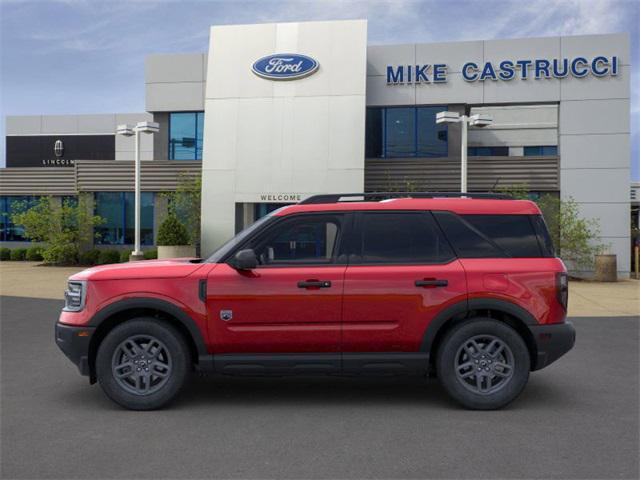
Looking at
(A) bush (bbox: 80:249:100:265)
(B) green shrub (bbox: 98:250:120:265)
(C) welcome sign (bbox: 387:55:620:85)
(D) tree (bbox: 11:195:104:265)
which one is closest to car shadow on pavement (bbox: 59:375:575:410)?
(C) welcome sign (bbox: 387:55:620:85)

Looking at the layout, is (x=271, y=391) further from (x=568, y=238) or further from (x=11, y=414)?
(x=568, y=238)

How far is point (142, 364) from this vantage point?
213 inches

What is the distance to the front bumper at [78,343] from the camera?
538 cm

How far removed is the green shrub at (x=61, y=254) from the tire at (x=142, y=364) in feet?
72.4

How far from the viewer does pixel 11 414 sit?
529 centimetres

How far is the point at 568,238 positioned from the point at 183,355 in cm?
1876

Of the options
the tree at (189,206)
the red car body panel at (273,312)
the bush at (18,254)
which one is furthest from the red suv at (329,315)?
the bush at (18,254)

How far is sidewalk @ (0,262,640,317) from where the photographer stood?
42.4ft

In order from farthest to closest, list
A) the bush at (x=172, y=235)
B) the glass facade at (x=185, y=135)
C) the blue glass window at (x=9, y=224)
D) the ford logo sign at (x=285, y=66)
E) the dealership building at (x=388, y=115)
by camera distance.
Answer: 1. the blue glass window at (x=9, y=224)
2. the glass facade at (x=185, y=135)
3. the ford logo sign at (x=285, y=66)
4. the dealership building at (x=388, y=115)
5. the bush at (x=172, y=235)

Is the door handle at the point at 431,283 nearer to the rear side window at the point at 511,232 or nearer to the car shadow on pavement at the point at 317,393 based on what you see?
the rear side window at the point at 511,232

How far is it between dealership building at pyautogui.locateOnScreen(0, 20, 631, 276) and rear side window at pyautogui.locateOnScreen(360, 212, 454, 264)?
1619 centimetres

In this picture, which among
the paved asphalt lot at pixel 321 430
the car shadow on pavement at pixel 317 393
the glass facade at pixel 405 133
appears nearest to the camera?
the paved asphalt lot at pixel 321 430

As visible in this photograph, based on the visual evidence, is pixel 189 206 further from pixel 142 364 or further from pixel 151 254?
pixel 142 364

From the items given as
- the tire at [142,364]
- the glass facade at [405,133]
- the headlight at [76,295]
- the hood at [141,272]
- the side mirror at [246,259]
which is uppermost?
the glass facade at [405,133]
